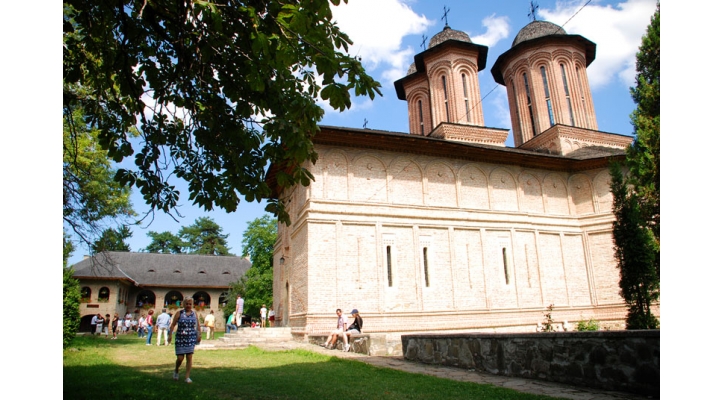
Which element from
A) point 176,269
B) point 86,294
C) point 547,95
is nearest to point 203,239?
point 176,269

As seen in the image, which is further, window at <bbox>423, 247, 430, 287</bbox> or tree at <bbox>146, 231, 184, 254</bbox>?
tree at <bbox>146, 231, 184, 254</bbox>

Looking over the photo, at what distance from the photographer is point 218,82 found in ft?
16.4

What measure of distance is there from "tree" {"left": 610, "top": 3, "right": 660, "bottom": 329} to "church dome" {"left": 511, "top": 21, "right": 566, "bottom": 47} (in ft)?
41.4

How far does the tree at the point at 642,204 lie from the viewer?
1111 centimetres

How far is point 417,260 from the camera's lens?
613 inches

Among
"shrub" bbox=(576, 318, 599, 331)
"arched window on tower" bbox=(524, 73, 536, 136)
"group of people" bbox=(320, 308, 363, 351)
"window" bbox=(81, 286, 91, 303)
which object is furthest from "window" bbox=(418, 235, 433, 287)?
"window" bbox=(81, 286, 91, 303)

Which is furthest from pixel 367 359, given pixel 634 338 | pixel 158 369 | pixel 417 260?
pixel 417 260

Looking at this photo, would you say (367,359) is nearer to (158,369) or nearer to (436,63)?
(158,369)

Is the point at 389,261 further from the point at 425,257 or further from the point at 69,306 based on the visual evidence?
the point at 69,306

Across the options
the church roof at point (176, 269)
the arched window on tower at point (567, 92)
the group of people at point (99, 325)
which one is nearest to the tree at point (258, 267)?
the church roof at point (176, 269)

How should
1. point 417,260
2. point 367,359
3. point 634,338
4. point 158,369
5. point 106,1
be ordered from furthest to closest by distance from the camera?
point 417,260, point 367,359, point 158,369, point 634,338, point 106,1

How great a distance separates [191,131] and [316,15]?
270 centimetres

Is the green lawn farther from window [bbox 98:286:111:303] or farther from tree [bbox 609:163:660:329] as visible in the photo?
window [bbox 98:286:111:303]

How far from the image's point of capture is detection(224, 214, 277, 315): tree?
29953mm
